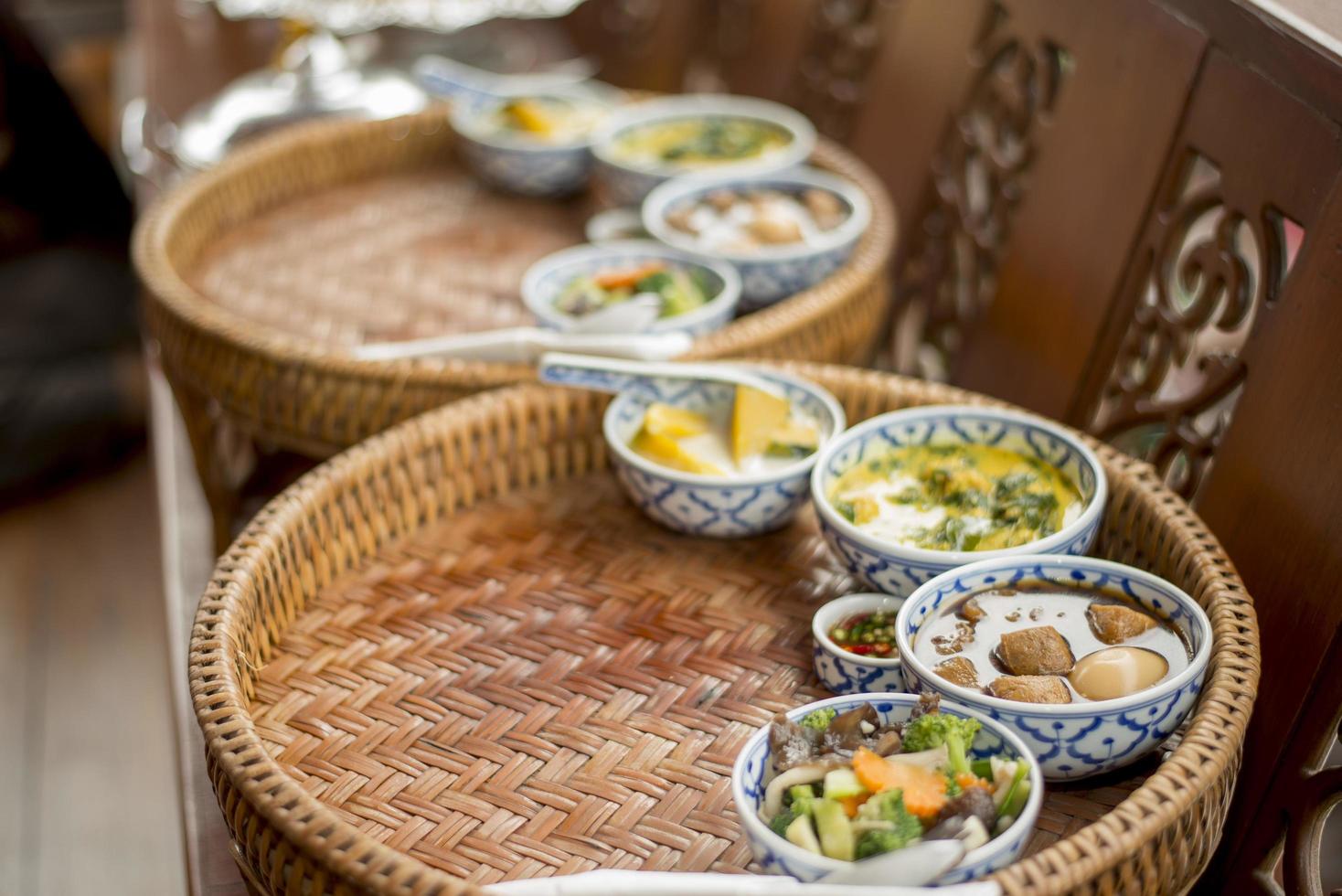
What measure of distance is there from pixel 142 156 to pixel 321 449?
1.49 meters

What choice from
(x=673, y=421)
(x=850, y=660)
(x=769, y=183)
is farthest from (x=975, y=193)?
(x=850, y=660)

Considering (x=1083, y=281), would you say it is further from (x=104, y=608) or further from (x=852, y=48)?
(x=104, y=608)

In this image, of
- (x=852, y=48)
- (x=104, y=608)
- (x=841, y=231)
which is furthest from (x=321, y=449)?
(x=104, y=608)

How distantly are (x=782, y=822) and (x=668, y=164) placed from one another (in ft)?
4.38

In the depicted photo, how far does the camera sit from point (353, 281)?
6.06 feet

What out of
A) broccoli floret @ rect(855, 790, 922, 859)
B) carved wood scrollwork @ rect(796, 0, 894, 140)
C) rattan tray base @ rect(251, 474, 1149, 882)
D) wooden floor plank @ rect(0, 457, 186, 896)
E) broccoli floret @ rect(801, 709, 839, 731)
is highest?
carved wood scrollwork @ rect(796, 0, 894, 140)

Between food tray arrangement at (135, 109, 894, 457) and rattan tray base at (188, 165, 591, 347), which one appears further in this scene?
rattan tray base at (188, 165, 591, 347)

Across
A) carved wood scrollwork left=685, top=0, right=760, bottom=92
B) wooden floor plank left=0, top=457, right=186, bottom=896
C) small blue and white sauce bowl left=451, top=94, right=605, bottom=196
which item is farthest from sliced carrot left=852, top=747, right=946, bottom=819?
carved wood scrollwork left=685, top=0, right=760, bottom=92

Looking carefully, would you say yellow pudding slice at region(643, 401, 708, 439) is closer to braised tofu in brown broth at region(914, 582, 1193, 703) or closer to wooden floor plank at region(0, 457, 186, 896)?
braised tofu in brown broth at region(914, 582, 1193, 703)

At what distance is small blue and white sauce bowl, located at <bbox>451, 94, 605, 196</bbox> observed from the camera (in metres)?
2.07

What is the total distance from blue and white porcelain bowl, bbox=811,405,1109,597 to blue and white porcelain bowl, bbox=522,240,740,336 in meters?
0.31

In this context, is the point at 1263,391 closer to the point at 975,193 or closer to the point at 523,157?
the point at 975,193

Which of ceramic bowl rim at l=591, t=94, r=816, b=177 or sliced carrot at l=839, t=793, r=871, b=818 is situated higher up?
ceramic bowl rim at l=591, t=94, r=816, b=177

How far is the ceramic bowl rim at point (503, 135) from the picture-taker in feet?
6.77
